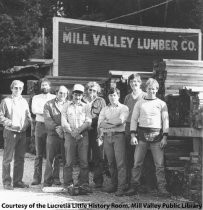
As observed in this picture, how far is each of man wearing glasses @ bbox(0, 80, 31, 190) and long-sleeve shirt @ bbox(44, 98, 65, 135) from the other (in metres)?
0.41

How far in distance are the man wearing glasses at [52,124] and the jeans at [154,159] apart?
167cm

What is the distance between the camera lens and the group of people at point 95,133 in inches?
294

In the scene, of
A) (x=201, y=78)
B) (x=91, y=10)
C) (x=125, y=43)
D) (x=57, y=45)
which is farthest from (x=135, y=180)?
(x=91, y=10)

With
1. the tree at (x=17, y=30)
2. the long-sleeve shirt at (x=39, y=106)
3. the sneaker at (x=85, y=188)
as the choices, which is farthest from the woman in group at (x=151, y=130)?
the tree at (x=17, y=30)

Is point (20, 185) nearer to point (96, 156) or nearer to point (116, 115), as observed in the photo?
point (96, 156)

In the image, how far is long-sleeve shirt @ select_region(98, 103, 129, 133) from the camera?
7.72 m

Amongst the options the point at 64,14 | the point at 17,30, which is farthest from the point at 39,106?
the point at 64,14

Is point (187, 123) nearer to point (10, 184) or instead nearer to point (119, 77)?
point (10, 184)

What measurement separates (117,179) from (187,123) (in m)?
1.57

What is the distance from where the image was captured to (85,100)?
851 cm

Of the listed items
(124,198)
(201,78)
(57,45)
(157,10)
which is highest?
(157,10)

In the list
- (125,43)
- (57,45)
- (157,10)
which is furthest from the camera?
(157,10)

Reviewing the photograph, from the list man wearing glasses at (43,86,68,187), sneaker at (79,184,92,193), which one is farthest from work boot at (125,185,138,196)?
man wearing glasses at (43,86,68,187)

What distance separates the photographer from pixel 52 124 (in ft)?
27.8
